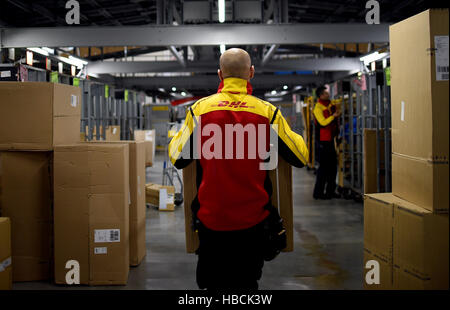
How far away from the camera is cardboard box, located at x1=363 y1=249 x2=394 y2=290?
233 cm

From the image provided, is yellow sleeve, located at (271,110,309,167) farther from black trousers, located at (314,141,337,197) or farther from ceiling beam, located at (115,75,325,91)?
ceiling beam, located at (115,75,325,91)

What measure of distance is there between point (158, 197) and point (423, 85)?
210 inches

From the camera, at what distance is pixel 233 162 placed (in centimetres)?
192

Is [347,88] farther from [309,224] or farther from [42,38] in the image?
[42,38]

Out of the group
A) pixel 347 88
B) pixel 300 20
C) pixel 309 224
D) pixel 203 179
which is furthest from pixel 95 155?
pixel 300 20

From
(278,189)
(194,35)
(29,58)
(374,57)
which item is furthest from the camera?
(374,57)

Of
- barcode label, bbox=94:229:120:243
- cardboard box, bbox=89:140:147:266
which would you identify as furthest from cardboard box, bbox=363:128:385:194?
barcode label, bbox=94:229:120:243

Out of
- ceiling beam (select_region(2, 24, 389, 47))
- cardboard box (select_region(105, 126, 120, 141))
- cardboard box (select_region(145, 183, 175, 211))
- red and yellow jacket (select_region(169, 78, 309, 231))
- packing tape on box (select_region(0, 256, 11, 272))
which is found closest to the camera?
red and yellow jacket (select_region(169, 78, 309, 231))

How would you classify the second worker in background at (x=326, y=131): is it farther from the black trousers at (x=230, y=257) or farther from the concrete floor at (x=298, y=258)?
the black trousers at (x=230, y=257)

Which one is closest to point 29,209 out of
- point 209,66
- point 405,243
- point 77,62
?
point 405,243

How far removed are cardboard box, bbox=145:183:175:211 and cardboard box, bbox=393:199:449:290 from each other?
4908 millimetres

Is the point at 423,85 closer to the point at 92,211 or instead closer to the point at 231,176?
the point at 231,176

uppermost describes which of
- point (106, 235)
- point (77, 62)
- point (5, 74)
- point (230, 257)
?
point (77, 62)
